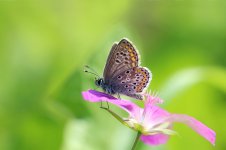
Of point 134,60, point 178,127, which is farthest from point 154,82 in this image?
point 134,60

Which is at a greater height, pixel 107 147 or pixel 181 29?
pixel 181 29

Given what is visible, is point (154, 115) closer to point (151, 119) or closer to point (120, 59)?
point (151, 119)

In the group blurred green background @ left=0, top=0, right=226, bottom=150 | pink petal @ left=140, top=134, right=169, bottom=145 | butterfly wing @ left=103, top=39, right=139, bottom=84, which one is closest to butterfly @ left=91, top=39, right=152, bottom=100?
butterfly wing @ left=103, top=39, right=139, bottom=84

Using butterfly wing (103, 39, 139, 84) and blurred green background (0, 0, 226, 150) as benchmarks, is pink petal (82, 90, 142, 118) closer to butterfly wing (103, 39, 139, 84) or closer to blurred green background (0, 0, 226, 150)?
butterfly wing (103, 39, 139, 84)

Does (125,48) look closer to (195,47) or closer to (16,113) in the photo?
(16,113)

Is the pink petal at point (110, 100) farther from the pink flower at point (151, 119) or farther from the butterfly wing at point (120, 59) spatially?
the butterfly wing at point (120, 59)

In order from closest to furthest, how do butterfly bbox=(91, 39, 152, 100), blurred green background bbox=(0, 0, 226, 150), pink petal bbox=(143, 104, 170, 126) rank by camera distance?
pink petal bbox=(143, 104, 170, 126) < butterfly bbox=(91, 39, 152, 100) < blurred green background bbox=(0, 0, 226, 150)

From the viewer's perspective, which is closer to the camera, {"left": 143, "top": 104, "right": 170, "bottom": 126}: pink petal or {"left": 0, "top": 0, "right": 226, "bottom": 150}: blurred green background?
{"left": 143, "top": 104, "right": 170, "bottom": 126}: pink petal
